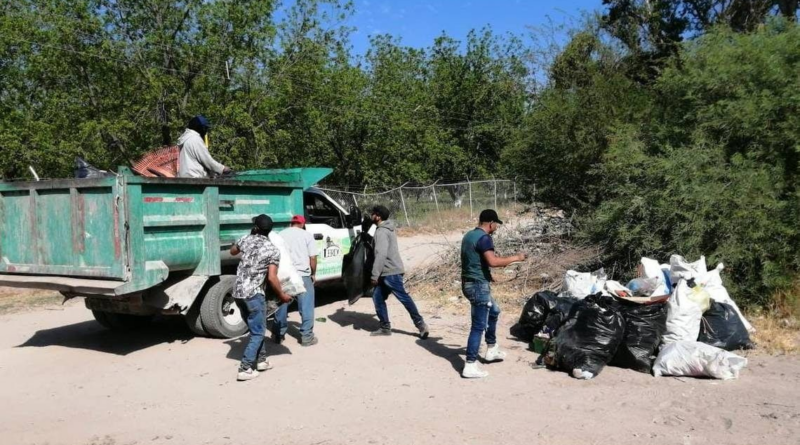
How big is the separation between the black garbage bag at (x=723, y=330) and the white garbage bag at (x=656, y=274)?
0.45m

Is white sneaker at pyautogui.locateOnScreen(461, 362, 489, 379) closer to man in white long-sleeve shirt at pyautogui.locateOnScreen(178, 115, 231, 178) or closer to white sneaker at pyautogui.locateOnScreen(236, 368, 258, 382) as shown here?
white sneaker at pyautogui.locateOnScreen(236, 368, 258, 382)

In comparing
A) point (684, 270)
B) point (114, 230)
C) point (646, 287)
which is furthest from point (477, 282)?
point (114, 230)

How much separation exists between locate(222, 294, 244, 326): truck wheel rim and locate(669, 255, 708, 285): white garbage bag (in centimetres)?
496

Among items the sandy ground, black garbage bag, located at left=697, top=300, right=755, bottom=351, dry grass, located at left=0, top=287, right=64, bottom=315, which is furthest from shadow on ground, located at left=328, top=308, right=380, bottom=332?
dry grass, located at left=0, top=287, right=64, bottom=315

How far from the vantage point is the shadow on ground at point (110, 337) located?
281 inches

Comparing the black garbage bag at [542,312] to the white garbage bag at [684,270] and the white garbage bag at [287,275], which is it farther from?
the white garbage bag at [287,275]

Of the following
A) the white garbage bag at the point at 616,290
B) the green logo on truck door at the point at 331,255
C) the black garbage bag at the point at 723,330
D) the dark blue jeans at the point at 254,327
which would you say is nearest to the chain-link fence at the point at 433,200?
the green logo on truck door at the point at 331,255

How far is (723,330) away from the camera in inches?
230

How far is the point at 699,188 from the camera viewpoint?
24.3ft

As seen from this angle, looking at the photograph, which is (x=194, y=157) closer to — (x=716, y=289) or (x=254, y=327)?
(x=254, y=327)

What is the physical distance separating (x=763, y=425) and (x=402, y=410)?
261 cm

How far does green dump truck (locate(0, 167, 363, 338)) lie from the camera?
19.8 feet

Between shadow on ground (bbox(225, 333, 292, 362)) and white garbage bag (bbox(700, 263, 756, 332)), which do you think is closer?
white garbage bag (bbox(700, 263, 756, 332))

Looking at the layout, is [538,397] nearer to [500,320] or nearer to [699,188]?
[500,320]
